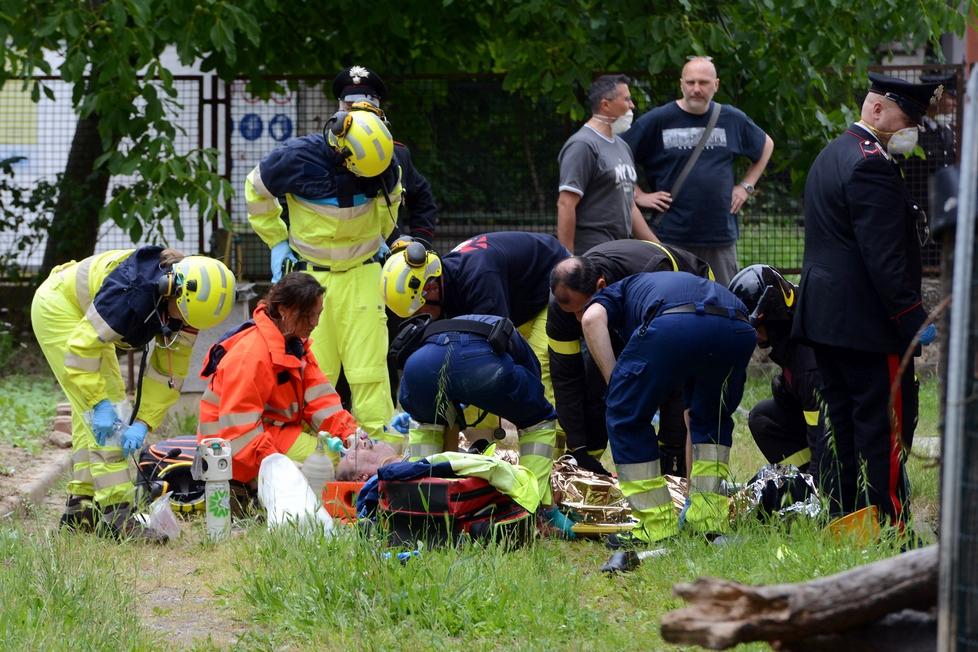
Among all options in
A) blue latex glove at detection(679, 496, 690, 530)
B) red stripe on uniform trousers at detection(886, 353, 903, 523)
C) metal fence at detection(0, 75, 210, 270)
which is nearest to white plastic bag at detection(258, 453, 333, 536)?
blue latex glove at detection(679, 496, 690, 530)

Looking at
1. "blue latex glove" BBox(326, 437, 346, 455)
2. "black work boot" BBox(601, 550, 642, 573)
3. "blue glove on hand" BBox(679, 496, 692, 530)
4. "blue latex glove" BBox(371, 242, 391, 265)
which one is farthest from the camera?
"blue latex glove" BBox(371, 242, 391, 265)

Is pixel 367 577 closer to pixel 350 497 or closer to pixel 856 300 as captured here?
pixel 350 497

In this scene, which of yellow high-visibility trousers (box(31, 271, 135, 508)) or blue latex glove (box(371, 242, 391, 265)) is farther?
blue latex glove (box(371, 242, 391, 265))

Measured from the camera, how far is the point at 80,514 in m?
6.12

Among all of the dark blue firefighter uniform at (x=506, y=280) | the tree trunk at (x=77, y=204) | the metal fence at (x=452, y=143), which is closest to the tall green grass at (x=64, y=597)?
the dark blue firefighter uniform at (x=506, y=280)

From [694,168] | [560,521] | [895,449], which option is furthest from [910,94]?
[694,168]

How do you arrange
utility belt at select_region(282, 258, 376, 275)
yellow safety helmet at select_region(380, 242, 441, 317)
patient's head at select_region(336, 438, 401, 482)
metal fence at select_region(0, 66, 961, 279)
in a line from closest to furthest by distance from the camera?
yellow safety helmet at select_region(380, 242, 441, 317)
patient's head at select_region(336, 438, 401, 482)
utility belt at select_region(282, 258, 376, 275)
metal fence at select_region(0, 66, 961, 279)

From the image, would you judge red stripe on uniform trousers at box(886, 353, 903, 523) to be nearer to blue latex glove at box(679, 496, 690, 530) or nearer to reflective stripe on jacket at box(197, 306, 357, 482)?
blue latex glove at box(679, 496, 690, 530)

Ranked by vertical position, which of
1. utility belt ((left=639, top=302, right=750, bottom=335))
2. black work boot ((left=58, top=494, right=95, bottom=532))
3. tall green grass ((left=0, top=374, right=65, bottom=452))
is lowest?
tall green grass ((left=0, top=374, right=65, bottom=452))

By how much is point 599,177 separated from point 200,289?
3.09m

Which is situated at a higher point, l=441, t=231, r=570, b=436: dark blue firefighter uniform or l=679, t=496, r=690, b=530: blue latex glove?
l=441, t=231, r=570, b=436: dark blue firefighter uniform

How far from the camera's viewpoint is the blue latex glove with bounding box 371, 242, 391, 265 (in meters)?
7.54

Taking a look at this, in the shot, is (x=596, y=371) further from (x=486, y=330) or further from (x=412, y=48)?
(x=412, y=48)

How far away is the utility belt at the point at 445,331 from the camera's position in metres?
5.72
